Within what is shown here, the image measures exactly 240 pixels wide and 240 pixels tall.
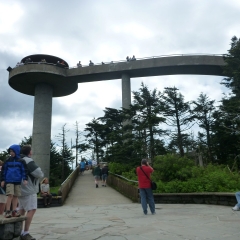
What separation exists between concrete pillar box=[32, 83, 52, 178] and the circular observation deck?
7.71ft

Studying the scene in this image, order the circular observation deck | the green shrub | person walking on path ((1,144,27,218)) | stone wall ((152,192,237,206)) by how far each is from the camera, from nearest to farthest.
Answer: person walking on path ((1,144,27,218)), stone wall ((152,192,237,206)), the green shrub, the circular observation deck

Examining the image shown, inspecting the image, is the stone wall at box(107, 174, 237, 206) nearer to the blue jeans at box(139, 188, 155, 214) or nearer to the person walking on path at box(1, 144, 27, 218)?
the blue jeans at box(139, 188, 155, 214)

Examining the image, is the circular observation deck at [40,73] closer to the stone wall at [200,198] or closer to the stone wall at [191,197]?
the stone wall at [191,197]

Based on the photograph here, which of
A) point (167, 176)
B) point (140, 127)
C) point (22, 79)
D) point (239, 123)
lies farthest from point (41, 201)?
point (22, 79)

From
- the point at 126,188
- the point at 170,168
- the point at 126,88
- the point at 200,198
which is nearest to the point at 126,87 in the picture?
the point at 126,88

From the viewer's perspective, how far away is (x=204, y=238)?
446cm

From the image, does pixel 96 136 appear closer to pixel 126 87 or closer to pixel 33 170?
pixel 126 87

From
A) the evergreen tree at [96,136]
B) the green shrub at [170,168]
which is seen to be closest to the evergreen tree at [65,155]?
the evergreen tree at [96,136]

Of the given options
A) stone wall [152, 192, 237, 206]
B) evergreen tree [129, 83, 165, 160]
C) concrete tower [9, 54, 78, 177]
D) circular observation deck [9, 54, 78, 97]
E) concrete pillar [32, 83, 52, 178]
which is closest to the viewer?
stone wall [152, 192, 237, 206]

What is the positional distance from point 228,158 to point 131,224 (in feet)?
74.0

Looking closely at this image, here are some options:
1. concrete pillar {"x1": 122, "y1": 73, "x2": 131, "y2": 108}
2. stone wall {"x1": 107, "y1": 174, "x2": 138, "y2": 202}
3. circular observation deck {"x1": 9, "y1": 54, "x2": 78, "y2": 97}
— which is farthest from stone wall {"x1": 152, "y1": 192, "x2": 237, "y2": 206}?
circular observation deck {"x1": 9, "y1": 54, "x2": 78, "y2": 97}

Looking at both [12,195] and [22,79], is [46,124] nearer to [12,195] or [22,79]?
[22,79]

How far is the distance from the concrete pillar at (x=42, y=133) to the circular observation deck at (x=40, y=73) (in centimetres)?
235

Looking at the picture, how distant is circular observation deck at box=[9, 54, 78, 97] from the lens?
30672 mm
